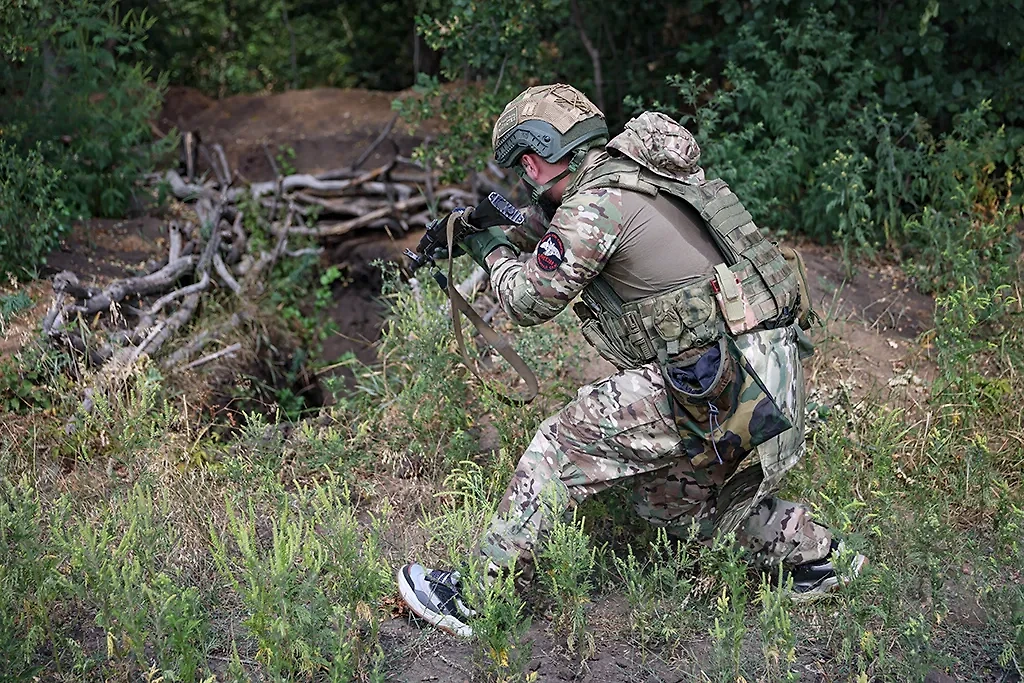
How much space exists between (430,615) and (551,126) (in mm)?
1607

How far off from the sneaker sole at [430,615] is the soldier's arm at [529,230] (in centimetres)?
122

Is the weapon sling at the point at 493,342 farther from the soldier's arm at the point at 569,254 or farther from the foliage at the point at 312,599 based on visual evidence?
the foliage at the point at 312,599

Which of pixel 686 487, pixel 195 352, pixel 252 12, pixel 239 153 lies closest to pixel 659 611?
pixel 686 487

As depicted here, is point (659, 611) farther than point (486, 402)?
No

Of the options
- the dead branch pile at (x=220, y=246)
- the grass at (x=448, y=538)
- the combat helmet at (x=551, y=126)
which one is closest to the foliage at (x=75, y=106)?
the dead branch pile at (x=220, y=246)

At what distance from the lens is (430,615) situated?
3.27 meters

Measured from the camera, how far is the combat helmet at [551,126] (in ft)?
10.5

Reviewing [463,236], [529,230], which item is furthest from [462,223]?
[529,230]

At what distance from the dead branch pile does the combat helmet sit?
7.48 feet

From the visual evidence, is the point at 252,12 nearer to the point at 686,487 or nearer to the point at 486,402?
the point at 486,402

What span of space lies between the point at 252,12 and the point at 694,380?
832cm

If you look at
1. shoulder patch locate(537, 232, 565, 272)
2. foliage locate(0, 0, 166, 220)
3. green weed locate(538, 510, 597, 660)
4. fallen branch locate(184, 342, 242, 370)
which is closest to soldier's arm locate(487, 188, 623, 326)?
shoulder patch locate(537, 232, 565, 272)

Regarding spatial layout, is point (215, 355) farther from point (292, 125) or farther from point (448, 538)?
point (292, 125)

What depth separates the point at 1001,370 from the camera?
4.54m
